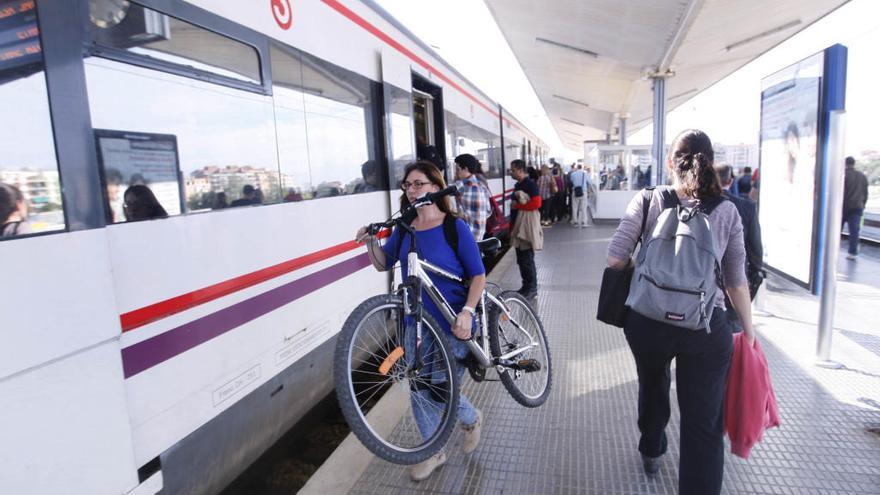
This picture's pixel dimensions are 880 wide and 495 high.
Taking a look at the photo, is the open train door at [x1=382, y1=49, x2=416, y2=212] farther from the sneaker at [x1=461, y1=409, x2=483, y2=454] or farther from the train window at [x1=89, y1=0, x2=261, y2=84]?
the sneaker at [x1=461, y1=409, x2=483, y2=454]

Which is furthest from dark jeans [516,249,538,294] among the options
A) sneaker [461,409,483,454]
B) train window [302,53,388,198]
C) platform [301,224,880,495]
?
sneaker [461,409,483,454]

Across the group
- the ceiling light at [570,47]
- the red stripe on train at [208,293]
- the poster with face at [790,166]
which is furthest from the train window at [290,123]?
the ceiling light at [570,47]

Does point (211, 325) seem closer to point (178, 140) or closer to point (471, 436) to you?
point (178, 140)

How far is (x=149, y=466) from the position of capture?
212 centimetres

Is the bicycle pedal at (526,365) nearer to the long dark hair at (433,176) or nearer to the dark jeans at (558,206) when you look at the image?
the long dark hair at (433,176)

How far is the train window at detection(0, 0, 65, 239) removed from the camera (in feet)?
5.36

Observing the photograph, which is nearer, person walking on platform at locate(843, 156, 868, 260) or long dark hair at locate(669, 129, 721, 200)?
long dark hair at locate(669, 129, 721, 200)

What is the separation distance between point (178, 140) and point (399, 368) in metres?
1.42

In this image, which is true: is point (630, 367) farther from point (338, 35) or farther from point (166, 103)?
point (166, 103)

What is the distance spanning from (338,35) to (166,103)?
69.0 inches

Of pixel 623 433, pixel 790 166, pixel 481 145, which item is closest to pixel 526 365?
pixel 623 433

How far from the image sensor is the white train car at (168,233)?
5.51 feet

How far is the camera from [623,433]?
120 inches

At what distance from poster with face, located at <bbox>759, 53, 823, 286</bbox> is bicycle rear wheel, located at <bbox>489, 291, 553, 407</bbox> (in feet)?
6.82
